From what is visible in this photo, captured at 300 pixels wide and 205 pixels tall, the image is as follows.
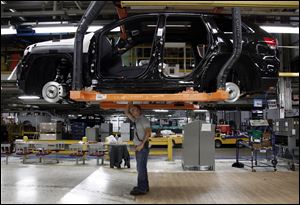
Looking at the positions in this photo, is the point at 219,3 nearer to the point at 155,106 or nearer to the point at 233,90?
the point at 233,90

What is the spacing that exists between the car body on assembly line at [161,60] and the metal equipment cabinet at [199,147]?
4.50 metres

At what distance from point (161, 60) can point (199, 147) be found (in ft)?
17.4

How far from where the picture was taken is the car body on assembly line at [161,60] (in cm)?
434

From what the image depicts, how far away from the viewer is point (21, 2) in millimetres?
10289

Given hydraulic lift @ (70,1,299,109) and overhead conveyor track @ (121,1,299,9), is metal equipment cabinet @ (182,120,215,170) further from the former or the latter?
overhead conveyor track @ (121,1,299,9)

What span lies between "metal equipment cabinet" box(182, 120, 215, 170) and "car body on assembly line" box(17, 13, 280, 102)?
4.50 meters

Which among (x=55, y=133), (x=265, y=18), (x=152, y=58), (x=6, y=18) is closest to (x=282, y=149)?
(x=265, y=18)

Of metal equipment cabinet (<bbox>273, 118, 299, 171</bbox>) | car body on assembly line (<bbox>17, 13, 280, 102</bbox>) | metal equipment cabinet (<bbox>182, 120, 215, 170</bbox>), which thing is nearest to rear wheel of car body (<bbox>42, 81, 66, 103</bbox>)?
car body on assembly line (<bbox>17, 13, 280, 102</bbox>)

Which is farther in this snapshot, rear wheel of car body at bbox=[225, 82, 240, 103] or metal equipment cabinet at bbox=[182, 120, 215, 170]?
metal equipment cabinet at bbox=[182, 120, 215, 170]

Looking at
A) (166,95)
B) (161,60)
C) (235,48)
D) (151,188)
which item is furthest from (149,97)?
(151,188)

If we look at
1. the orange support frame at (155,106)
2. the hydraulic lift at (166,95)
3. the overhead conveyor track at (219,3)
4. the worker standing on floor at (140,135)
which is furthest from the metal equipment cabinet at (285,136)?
the overhead conveyor track at (219,3)

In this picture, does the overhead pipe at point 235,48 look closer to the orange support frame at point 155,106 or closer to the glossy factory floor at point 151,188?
the orange support frame at point 155,106

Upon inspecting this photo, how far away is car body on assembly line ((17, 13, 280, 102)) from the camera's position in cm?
434

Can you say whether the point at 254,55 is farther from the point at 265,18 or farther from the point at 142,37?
the point at 265,18
